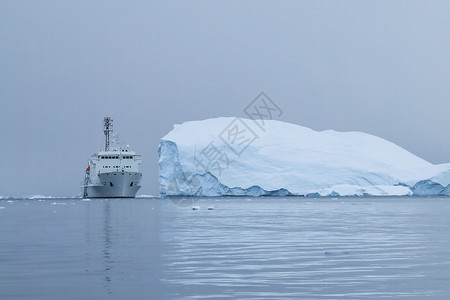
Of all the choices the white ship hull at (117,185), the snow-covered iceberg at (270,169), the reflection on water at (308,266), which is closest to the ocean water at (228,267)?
the reflection on water at (308,266)

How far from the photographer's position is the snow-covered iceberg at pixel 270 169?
66375 mm

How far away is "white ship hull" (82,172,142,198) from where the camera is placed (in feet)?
234

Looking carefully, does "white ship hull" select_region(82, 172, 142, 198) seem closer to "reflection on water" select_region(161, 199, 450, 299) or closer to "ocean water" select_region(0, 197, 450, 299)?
"ocean water" select_region(0, 197, 450, 299)

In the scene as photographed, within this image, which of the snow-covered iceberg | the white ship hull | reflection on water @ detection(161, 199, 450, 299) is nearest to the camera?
reflection on water @ detection(161, 199, 450, 299)

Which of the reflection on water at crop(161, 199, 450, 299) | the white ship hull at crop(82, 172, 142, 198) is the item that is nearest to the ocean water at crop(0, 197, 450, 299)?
the reflection on water at crop(161, 199, 450, 299)

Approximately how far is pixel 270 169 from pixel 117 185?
614 inches

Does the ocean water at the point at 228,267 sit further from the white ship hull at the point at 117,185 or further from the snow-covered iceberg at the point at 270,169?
the white ship hull at the point at 117,185

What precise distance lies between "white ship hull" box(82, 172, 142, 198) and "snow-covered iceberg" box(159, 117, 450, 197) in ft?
15.5

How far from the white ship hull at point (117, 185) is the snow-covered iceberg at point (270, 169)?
15.5 ft

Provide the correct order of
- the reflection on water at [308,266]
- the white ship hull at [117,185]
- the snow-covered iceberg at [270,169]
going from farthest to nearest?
the white ship hull at [117,185]
the snow-covered iceberg at [270,169]
the reflection on water at [308,266]

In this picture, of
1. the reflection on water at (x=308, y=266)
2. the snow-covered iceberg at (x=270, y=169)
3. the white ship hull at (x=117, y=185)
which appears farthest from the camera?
the white ship hull at (x=117, y=185)

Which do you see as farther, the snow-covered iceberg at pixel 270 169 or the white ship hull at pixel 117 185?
the white ship hull at pixel 117 185

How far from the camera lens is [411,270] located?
30.3 feet

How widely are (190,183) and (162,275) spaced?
5825cm
